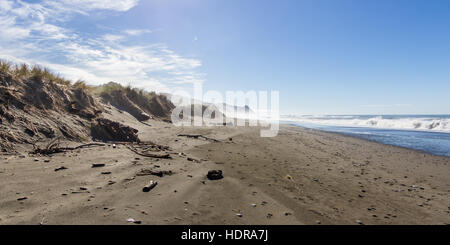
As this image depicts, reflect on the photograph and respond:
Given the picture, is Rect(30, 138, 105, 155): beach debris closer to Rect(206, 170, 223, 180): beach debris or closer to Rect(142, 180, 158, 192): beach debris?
Rect(142, 180, 158, 192): beach debris

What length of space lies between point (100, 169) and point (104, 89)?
11.6 metres

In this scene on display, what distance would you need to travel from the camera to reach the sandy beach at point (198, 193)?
8.96 ft

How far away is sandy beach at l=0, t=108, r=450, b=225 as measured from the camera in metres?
2.73

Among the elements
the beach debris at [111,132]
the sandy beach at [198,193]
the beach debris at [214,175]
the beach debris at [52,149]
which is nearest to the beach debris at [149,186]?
the sandy beach at [198,193]

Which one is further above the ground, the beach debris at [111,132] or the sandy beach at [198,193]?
the beach debris at [111,132]

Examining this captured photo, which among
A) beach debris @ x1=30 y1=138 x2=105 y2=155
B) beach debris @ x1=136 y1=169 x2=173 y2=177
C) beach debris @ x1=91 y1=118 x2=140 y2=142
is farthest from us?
beach debris @ x1=91 y1=118 x2=140 y2=142

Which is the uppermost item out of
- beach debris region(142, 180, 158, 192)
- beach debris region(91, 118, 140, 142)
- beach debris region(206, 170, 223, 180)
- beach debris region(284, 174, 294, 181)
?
beach debris region(91, 118, 140, 142)

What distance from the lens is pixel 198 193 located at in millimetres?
3594

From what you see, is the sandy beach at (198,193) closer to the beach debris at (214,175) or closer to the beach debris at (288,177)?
the beach debris at (288,177)

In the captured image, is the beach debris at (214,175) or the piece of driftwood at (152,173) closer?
the piece of driftwood at (152,173)

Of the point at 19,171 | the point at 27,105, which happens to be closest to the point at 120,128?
the point at 27,105

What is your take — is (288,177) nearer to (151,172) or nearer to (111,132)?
(151,172)

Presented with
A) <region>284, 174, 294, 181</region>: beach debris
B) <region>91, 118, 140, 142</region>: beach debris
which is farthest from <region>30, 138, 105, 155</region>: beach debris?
<region>284, 174, 294, 181</region>: beach debris
